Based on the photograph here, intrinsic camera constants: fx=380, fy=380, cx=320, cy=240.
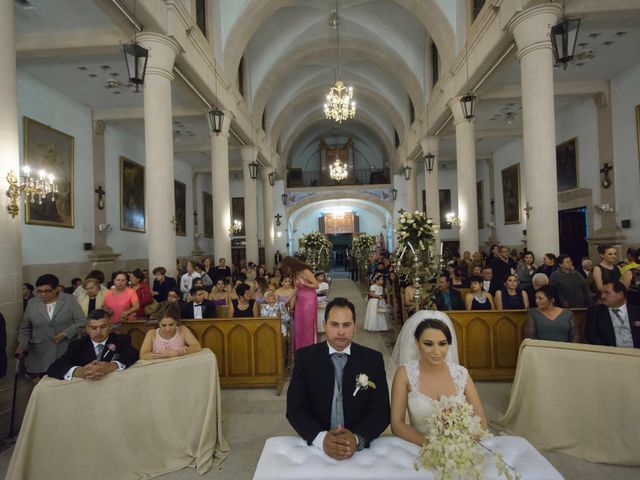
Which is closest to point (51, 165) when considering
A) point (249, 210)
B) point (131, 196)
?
point (131, 196)

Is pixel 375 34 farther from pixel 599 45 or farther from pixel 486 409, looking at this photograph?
pixel 486 409

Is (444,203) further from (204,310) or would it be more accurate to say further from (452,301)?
(204,310)

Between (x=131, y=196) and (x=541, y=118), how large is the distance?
11.9 meters

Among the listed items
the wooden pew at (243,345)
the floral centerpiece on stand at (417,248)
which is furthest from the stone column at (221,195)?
the wooden pew at (243,345)

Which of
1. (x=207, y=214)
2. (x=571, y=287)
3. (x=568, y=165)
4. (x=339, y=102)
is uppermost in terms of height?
(x=339, y=102)

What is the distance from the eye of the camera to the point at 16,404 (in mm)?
4039

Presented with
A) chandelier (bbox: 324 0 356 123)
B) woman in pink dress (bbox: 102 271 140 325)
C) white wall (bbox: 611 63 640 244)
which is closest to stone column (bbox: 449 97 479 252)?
chandelier (bbox: 324 0 356 123)

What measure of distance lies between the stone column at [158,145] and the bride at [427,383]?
20.0 feet

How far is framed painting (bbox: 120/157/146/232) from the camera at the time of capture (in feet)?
40.0

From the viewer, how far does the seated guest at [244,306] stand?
5.62 m

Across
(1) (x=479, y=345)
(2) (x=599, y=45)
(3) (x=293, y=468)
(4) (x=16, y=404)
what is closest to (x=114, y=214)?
(4) (x=16, y=404)

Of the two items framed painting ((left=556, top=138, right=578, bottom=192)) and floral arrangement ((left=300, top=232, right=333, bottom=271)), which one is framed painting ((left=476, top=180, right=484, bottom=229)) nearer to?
framed painting ((left=556, top=138, right=578, bottom=192))

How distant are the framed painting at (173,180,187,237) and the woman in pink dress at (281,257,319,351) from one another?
485 inches

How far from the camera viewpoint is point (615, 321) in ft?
12.7
